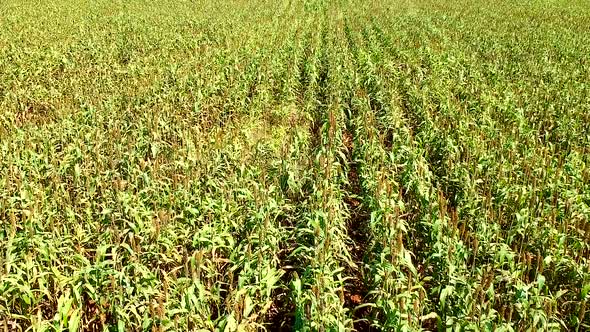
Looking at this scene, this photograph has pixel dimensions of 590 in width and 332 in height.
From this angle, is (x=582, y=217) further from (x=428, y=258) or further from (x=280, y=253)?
(x=280, y=253)

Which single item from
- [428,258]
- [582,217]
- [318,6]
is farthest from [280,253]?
[318,6]

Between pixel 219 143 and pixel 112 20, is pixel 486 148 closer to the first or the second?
pixel 219 143

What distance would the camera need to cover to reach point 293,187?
5367 millimetres

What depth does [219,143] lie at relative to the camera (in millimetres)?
6445

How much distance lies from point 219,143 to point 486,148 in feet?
11.0

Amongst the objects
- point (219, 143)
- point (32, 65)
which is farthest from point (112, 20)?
point (219, 143)

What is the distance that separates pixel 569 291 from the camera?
3.91m

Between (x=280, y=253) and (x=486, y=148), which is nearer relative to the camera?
(x=280, y=253)

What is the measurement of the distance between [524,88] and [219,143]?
19.3 feet

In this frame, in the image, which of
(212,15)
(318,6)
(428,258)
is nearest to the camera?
(428,258)

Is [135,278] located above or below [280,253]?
above

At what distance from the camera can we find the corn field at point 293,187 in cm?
364

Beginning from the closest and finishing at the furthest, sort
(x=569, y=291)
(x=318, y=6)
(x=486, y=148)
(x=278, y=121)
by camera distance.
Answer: (x=569, y=291) → (x=486, y=148) → (x=278, y=121) → (x=318, y=6)

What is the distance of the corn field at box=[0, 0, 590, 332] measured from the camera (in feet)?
11.9
